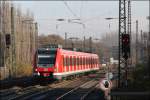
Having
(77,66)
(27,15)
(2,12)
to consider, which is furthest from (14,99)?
(27,15)

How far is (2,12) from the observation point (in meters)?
56.0

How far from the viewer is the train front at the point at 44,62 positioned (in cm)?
3728

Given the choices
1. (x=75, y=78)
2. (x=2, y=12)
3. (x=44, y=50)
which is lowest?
(x=75, y=78)

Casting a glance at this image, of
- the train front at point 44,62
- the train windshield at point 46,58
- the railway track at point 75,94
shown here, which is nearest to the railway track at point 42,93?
the railway track at point 75,94

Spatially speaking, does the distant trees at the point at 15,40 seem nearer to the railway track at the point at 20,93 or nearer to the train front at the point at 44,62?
the train front at the point at 44,62

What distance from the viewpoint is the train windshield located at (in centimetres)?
3759

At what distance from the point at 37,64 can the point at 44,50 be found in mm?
1321

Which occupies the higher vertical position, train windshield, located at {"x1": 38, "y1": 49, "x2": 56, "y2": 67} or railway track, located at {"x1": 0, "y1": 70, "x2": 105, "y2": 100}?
train windshield, located at {"x1": 38, "y1": 49, "x2": 56, "y2": 67}

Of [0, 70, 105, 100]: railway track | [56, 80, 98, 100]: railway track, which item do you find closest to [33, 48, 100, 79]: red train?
[0, 70, 105, 100]: railway track

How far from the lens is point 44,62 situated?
37656 mm

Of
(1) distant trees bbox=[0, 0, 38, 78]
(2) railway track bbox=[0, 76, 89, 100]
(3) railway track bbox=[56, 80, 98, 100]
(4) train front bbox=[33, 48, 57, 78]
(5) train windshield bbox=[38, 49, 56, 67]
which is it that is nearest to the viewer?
(3) railway track bbox=[56, 80, 98, 100]

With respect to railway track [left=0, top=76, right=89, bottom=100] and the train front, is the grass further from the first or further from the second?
railway track [left=0, top=76, right=89, bottom=100]

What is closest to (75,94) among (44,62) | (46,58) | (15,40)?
(44,62)

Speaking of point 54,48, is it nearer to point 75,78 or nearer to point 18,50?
point 75,78
